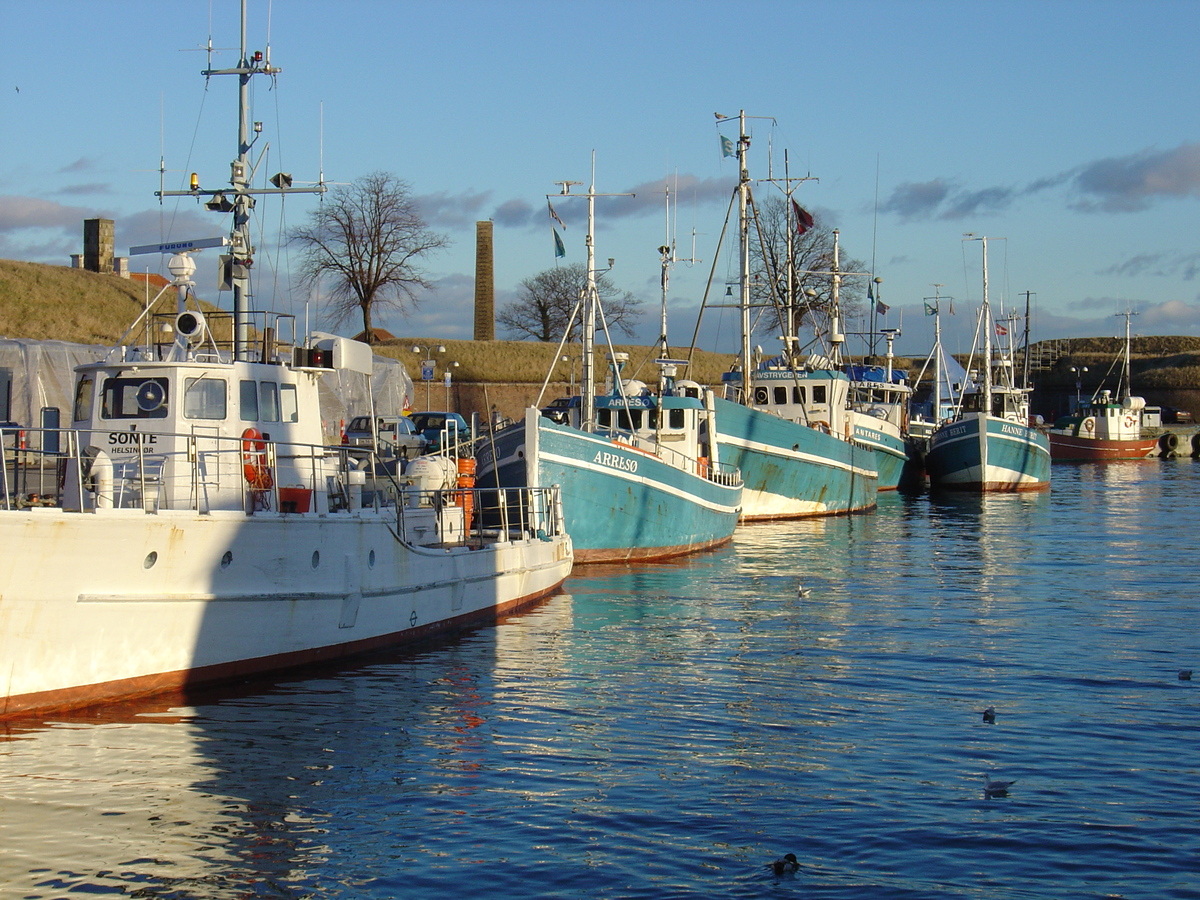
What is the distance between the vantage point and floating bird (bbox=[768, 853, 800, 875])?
8.67 m

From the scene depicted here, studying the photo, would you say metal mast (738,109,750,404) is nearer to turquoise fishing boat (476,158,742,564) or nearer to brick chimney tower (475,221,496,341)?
turquoise fishing boat (476,158,742,564)

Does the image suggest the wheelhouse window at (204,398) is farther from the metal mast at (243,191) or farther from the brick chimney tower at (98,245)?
the brick chimney tower at (98,245)

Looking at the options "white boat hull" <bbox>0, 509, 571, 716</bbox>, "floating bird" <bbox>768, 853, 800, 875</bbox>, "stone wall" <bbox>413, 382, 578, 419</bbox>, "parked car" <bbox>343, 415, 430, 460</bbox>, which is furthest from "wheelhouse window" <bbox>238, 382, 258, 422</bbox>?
"stone wall" <bbox>413, 382, 578, 419</bbox>

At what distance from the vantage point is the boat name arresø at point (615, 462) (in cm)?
2427

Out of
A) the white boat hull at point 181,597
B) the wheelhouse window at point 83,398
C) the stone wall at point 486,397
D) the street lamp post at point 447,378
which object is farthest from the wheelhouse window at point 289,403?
the stone wall at point 486,397

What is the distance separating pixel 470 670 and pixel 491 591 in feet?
11.9

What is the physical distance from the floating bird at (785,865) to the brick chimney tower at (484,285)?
233 ft

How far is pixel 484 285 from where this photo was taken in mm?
78812

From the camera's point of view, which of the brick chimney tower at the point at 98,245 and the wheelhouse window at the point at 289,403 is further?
the brick chimney tower at the point at 98,245

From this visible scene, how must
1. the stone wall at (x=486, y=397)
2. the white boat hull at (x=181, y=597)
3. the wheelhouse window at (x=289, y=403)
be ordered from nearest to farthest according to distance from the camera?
the white boat hull at (x=181, y=597) → the wheelhouse window at (x=289, y=403) → the stone wall at (x=486, y=397)

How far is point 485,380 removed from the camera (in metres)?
Result: 65.5

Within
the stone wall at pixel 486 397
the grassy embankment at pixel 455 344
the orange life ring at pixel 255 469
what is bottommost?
the orange life ring at pixel 255 469

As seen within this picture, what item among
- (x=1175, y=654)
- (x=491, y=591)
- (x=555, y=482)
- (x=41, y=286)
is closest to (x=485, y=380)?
(x=41, y=286)

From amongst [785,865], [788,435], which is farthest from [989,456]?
[785,865]
